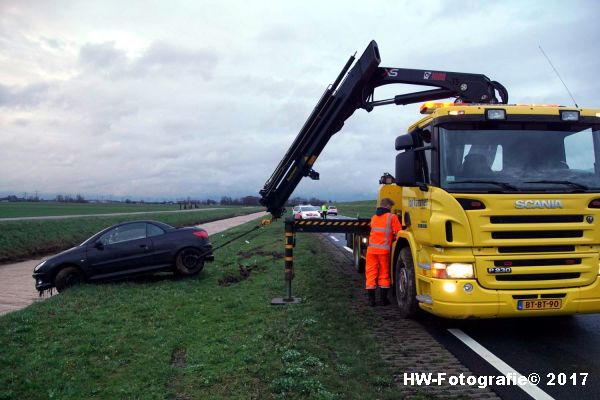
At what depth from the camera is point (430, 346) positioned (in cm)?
603

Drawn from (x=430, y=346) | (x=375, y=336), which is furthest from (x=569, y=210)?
(x=375, y=336)

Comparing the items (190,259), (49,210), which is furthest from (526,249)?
(49,210)

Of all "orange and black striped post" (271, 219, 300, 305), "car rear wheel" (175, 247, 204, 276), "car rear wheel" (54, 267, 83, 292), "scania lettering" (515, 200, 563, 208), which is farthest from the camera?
"car rear wheel" (175, 247, 204, 276)

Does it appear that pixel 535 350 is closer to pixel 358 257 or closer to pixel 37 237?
pixel 358 257

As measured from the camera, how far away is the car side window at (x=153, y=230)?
40.2 feet

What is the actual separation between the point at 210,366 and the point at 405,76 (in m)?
6.87

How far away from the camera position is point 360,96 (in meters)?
10.1

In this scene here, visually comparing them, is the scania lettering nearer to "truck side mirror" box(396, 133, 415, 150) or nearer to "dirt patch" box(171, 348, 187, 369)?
"truck side mirror" box(396, 133, 415, 150)

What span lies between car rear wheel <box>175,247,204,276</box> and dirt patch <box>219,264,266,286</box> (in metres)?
0.78

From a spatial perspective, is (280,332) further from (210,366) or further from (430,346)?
(430,346)

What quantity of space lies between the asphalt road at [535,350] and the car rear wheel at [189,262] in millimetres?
6803

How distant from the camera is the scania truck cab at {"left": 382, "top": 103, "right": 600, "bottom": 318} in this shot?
571 cm

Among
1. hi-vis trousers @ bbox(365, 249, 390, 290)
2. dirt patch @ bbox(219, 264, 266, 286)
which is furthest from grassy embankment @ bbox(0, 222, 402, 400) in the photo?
dirt patch @ bbox(219, 264, 266, 286)

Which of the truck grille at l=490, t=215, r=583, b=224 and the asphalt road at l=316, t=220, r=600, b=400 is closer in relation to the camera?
the asphalt road at l=316, t=220, r=600, b=400
